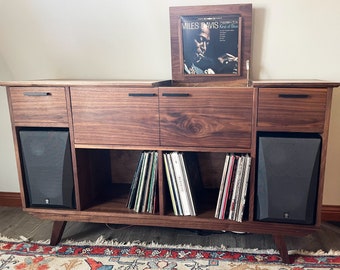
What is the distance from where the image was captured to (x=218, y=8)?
5.24 ft

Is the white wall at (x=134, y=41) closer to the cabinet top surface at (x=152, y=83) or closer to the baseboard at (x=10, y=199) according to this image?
the cabinet top surface at (x=152, y=83)

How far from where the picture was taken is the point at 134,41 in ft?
5.75

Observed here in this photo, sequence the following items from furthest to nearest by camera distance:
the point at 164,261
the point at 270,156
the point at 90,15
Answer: the point at 90,15, the point at 164,261, the point at 270,156

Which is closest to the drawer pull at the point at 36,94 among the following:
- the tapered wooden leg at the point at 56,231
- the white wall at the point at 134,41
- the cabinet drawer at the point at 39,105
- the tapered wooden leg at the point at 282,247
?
the cabinet drawer at the point at 39,105

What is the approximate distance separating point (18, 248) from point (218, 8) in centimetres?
155

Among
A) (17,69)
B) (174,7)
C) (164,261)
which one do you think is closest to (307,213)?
(164,261)

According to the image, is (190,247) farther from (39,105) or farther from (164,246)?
(39,105)

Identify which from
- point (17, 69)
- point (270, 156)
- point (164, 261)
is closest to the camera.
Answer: point (270, 156)

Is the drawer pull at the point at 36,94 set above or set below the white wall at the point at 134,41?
below

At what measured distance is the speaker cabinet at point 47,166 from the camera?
5.01 ft

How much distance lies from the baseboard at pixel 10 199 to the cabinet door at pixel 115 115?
2.95 feet

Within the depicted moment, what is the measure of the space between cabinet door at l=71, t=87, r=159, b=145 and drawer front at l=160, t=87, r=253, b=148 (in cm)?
6

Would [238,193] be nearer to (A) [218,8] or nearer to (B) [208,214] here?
(B) [208,214]

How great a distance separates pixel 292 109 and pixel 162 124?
1.79 feet
